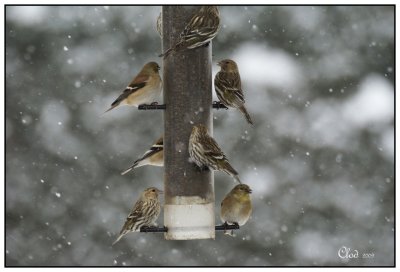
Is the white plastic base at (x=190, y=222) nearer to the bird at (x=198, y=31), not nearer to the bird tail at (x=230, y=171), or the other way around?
the bird tail at (x=230, y=171)

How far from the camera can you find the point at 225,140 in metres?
20.2

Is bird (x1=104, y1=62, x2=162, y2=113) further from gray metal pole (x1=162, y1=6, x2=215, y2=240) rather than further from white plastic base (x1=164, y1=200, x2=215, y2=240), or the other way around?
white plastic base (x1=164, y1=200, x2=215, y2=240)

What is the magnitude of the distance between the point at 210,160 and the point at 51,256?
→ 9.76 meters

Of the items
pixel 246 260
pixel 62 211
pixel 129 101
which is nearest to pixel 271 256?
pixel 246 260

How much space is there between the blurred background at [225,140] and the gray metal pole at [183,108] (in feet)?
26.7

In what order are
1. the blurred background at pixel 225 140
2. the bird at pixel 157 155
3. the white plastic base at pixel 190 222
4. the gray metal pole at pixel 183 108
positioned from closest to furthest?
the white plastic base at pixel 190 222 < the gray metal pole at pixel 183 108 < the bird at pixel 157 155 < the blurred background at pixel 225 140

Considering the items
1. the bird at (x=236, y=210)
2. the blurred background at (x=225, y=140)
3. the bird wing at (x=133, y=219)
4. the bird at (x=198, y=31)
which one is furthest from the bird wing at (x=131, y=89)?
the blurred background at (x=225, y=140)

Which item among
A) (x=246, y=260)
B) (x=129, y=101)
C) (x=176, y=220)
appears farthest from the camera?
(x=246, y=260)

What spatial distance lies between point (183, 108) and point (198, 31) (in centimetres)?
86

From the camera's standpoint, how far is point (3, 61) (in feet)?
67.0

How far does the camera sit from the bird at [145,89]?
11.8 m

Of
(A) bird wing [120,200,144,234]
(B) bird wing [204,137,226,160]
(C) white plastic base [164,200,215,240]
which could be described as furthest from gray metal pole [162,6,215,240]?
(A) bird wing [120,200,144,234]

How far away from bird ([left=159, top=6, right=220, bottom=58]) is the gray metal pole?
0.40 feet

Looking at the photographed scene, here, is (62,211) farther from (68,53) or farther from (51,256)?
(68,53)
